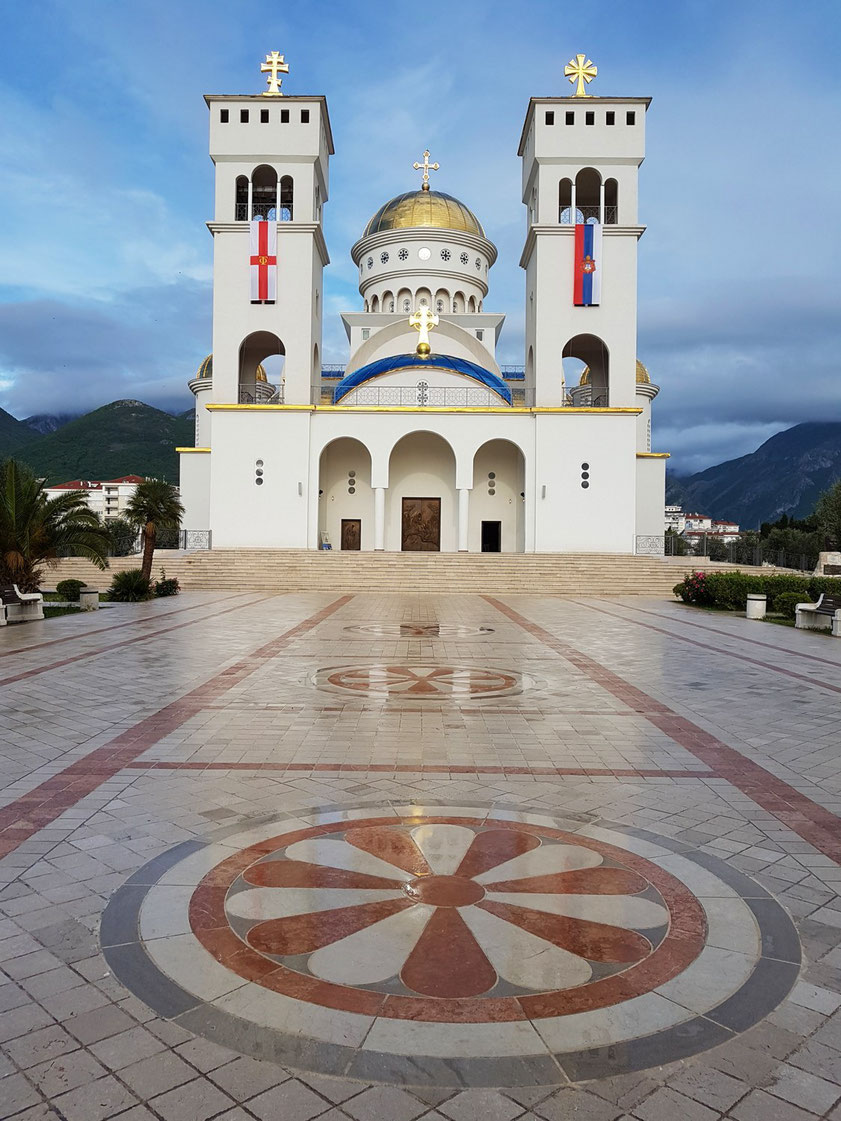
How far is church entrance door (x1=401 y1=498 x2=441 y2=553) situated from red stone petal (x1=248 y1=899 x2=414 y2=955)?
95.7 ft

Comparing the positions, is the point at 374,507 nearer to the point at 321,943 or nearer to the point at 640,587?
the point at 640,587

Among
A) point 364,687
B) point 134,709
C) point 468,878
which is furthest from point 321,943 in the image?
point 364,687

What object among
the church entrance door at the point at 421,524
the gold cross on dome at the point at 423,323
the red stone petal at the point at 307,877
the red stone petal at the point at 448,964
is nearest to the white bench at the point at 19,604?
the red stone petal at the point at 307,877

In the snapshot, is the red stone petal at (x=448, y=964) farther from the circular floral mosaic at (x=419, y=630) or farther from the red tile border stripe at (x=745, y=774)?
the circular floral mosaic at (x=419, y=630)

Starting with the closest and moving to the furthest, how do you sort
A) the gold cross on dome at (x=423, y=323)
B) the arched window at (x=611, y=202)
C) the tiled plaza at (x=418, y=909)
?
1. the tiled plaza at (x=418, y=909)
2. the arched window at (x=611, y=202)
3. the gold cross on dome at (x=423, y=323)

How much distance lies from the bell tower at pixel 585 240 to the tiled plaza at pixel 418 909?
77.7ft

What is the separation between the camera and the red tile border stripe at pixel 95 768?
13.9ft

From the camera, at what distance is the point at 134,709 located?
7016 millimetres

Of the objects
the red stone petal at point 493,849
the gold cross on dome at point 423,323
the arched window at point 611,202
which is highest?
the arched window at point 611,202

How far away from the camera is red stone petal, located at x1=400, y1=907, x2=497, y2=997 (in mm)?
2678

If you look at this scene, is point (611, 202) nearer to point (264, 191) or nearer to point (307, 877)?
point (264, 191)

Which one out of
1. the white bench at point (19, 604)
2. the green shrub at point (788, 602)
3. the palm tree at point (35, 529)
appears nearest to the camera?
the white bench at point (19, 604)

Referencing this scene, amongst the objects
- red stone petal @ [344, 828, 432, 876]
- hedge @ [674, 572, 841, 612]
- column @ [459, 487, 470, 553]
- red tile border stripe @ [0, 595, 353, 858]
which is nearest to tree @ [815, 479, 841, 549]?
column @ [459, 487, 470, 553]

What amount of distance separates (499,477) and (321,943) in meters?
30.1
